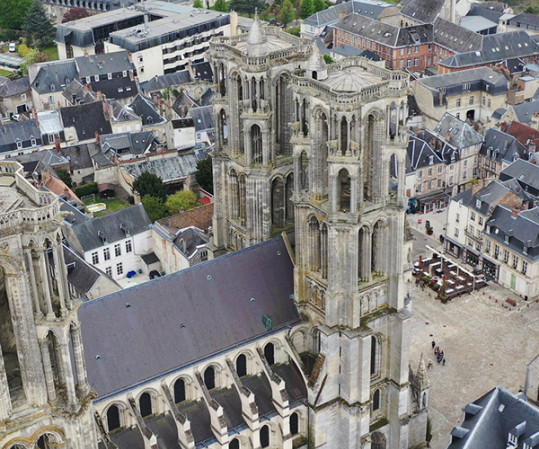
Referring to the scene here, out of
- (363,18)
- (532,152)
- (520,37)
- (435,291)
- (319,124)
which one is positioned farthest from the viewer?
(363,18)

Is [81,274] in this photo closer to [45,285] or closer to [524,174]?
[45,285]

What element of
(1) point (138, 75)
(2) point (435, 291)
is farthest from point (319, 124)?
(1) point (138, 75)

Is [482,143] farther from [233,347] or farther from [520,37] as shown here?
[233,347]

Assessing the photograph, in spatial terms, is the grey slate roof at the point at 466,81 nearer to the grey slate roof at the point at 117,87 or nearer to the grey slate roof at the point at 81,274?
the grey slate roof at the point at 117,87

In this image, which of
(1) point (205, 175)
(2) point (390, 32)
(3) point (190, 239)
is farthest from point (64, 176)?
(2) point (390, 32)

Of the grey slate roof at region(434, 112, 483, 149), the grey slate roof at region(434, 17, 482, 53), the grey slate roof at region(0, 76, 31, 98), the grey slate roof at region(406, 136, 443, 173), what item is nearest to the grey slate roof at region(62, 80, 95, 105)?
the grey slate roof at region(0, 76, 31, 98)

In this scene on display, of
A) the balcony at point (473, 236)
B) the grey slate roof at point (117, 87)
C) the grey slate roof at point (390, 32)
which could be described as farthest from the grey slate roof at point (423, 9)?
the balcony at point (473, 236)

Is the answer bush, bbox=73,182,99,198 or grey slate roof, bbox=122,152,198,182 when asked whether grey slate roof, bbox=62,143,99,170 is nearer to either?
bush, bbox=73,182,99,198
